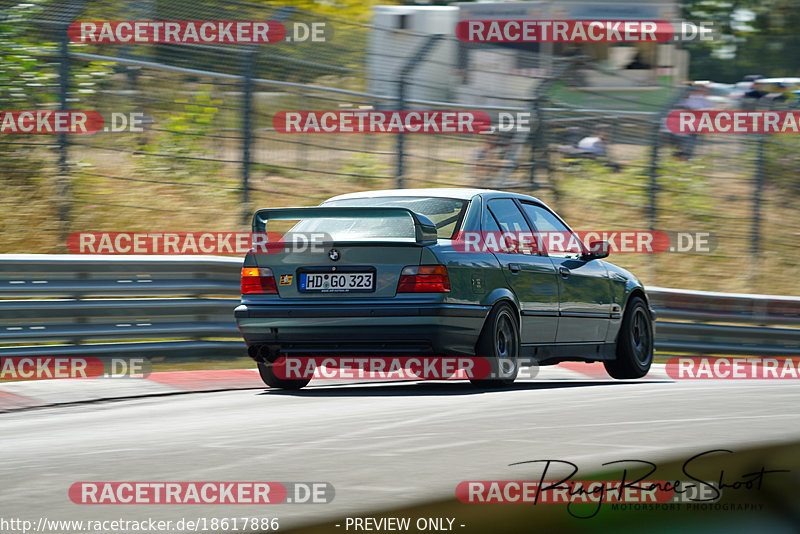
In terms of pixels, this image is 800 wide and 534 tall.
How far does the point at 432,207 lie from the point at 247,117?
498 centimetres

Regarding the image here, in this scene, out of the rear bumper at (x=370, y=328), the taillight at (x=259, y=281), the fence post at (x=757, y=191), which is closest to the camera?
the rear bumper at (x=370, y=328)

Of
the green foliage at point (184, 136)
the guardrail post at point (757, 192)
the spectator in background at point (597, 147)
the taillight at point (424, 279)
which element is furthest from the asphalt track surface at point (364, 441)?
the spectator in background at point (597, 147)

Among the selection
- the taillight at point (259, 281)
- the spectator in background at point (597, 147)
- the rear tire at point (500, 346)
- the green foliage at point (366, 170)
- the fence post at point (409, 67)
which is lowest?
the rear tire at point (500, 346)

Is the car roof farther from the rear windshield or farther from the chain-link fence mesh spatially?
the chain-link fence mesh

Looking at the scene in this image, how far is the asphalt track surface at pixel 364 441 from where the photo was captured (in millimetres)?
2426

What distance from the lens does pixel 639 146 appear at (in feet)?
50.4

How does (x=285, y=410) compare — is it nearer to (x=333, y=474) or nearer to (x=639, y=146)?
(x=333, y=474)

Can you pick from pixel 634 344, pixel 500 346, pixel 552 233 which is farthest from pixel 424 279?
pixel 634 344

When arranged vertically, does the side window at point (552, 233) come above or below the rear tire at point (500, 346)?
above

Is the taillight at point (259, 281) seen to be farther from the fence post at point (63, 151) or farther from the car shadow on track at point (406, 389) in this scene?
the fence post at point (63, 151)

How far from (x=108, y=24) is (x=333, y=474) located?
10.6 meters

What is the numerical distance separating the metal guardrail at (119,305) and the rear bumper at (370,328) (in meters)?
2.18

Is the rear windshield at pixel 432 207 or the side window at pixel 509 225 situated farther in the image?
the side window at pixel 509 225

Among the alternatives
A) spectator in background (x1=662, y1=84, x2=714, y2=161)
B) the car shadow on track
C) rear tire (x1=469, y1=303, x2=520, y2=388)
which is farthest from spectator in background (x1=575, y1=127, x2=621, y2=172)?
rear tire (x1=469, y1=303, x2=520, y2=388)
